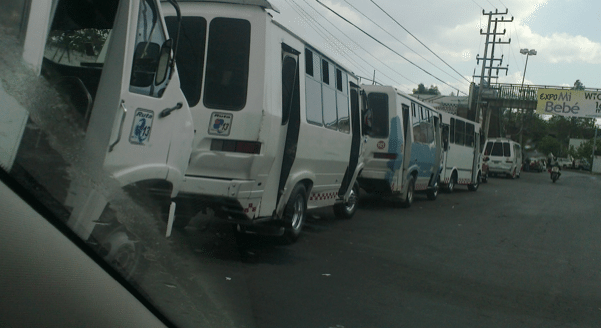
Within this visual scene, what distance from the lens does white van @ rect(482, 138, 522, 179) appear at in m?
32.6

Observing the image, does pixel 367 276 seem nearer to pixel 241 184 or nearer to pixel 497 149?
pixel 241 184

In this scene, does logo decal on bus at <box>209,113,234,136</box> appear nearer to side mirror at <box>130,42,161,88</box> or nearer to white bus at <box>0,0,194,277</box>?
white bus at <box>0,0,194,277</box>

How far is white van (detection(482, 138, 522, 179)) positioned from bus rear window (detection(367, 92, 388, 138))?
2268cm

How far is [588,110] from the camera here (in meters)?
34.0

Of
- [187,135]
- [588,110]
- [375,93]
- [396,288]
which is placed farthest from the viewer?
[588,110]

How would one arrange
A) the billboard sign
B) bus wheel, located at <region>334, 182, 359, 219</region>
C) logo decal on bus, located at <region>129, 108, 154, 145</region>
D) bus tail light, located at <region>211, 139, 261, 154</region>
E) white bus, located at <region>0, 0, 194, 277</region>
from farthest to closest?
the billboard sign, bus wheel, located at <region>334, 182, 359, 219</region>, bus tail light, located at <region>211, 139, 261, 154</region>, logo decal on bus, located at <region>129, 108, 154, 145</region>, white bus, located at <region>0, 0, 194, 277</region>

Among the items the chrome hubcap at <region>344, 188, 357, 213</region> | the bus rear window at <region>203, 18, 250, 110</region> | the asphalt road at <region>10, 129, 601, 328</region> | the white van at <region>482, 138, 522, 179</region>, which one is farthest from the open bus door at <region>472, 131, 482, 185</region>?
the bus rear window at <region>203, 18, 250, 110</region>

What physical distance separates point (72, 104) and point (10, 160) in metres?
0.78

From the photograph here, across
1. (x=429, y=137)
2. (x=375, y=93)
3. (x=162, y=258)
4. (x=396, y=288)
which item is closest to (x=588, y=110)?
(x=429, y=137)

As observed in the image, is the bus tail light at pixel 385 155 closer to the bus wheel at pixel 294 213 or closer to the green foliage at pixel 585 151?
the bus wheel at pixel 294 213

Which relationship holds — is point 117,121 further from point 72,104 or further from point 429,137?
point 429,137

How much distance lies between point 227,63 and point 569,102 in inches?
1325

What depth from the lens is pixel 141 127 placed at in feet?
11.3

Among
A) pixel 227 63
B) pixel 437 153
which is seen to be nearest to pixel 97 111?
pixel 227 63
